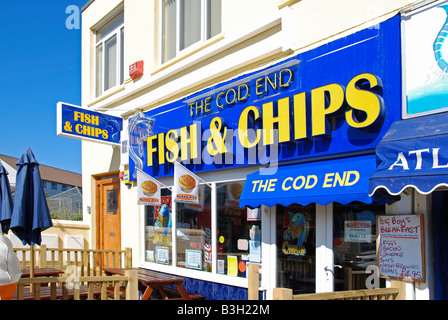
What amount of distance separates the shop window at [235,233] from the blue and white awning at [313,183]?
0.71 m

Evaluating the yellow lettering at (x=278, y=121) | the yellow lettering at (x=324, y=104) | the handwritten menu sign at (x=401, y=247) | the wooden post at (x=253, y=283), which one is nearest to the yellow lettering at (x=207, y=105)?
the yellow lettering at (x=278, y=121)

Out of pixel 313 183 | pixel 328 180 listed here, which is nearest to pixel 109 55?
pixel 313 183

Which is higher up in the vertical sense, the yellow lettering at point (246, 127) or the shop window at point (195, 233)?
the yellow lettering at point (246, 127)

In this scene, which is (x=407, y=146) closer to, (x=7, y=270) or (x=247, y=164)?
(x=247, y=164)

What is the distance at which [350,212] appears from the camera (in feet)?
17.3

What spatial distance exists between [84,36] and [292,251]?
28.6 feet

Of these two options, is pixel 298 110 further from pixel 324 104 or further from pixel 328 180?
pixel 328 180

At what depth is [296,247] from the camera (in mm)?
5816

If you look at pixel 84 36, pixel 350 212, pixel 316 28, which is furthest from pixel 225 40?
pixel 84 36

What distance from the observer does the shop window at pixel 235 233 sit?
642 cm

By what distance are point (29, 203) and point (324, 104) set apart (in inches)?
175

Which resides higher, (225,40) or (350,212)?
(225,40)

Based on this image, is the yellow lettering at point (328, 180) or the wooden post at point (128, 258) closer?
the yellow lettering at point (328, 180)

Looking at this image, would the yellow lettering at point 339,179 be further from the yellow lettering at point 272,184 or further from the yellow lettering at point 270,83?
the yellow lettering at point 270,83
